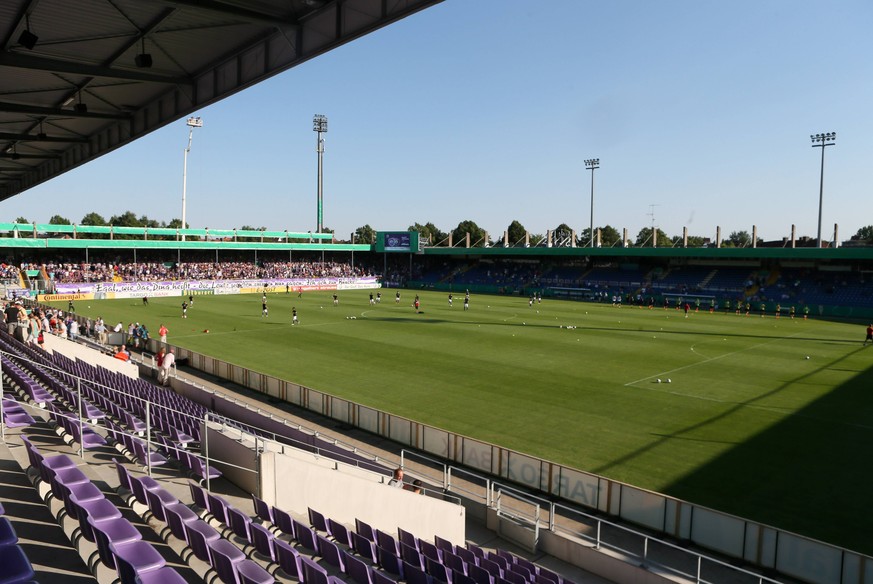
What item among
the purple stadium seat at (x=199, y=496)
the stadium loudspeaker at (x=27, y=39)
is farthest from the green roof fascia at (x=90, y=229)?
the purple stadium seat at (x=199, y=496)

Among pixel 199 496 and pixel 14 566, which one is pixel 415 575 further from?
pixel 14 566

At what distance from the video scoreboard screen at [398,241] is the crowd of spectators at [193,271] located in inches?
263

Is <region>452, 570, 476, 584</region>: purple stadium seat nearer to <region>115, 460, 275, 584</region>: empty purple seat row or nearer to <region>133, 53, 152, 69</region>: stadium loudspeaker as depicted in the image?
<region>115, 460, 275, 584</region>: empty purple seat row

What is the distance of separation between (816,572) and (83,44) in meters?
18.1

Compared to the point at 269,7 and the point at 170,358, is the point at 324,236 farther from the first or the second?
the point at 269,7

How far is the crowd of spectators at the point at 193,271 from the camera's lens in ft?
230

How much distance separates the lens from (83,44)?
41.8 feet

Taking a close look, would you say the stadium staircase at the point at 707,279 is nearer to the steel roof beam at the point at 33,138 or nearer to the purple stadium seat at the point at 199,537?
the steel roof beam at the point at 33,138

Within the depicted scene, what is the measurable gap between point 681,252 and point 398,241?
41.9 metres

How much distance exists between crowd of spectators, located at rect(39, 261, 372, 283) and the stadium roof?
191ft

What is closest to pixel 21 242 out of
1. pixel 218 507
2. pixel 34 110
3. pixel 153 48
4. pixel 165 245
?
pixel 165 245

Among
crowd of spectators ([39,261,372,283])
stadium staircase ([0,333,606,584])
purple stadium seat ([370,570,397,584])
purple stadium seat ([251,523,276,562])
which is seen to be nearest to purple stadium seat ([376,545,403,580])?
stadium staircase ([0,333,606,584])

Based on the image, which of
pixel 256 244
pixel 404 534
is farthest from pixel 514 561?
pixel 256 244

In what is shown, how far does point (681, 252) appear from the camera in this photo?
69.2 metres
